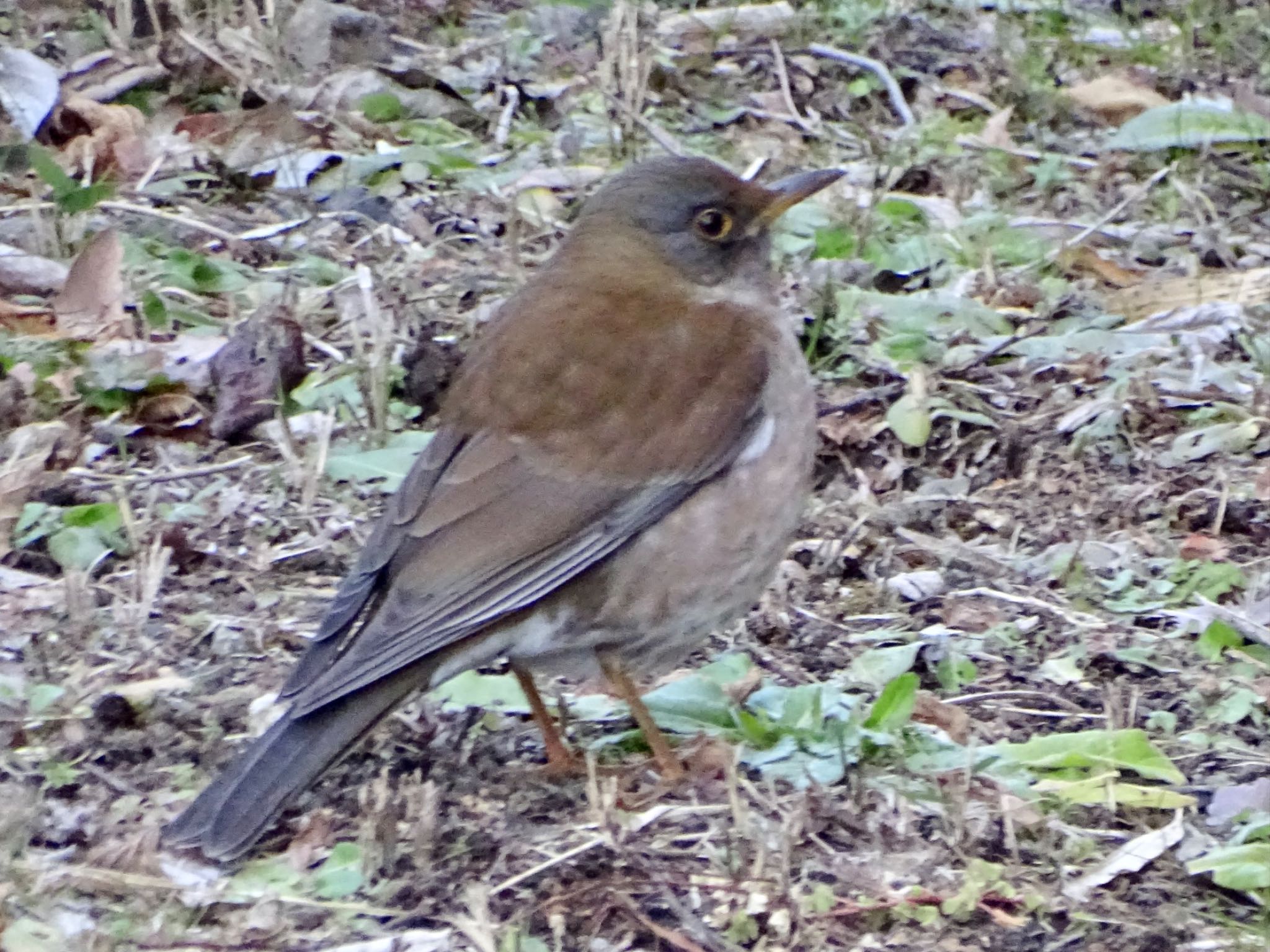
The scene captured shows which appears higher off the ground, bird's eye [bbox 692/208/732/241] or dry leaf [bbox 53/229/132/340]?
bird's eye [bbox 692/208/732/241]

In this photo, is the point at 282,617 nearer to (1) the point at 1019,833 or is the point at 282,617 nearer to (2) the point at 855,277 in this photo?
(1) the point at 1019,833

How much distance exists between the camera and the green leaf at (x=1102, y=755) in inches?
159

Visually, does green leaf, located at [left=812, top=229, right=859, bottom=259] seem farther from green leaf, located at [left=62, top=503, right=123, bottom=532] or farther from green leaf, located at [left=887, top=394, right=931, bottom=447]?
green leaf, located at [left=62, top=503, right=123, bottom=532]

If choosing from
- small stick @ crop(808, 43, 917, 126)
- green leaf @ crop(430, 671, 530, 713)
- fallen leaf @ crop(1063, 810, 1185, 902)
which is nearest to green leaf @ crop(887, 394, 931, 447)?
green leaf @ crop(430, 671, 530, 713)

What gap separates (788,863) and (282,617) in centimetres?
168

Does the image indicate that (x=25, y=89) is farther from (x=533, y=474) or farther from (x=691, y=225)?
(x=533, y=474)

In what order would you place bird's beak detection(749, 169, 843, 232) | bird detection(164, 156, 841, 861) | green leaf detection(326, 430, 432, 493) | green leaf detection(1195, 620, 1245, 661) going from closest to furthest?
bird detection(164, 156, 841, 861) → green leaf detection(1195, 620, 1245, 661) → bird's beak detection(749, 169, 843, 232) → green leaf detection(326, 430, 432, 493)

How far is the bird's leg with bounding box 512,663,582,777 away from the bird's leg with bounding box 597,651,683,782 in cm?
16

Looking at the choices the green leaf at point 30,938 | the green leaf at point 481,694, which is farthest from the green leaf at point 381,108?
the green leaf at point 30,938

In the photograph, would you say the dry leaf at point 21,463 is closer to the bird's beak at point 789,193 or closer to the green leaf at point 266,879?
the green leaf at point 266,879

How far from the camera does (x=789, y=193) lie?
16.5 ft

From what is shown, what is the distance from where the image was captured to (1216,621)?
4.72 meters

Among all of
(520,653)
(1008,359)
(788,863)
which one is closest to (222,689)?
(520,653)

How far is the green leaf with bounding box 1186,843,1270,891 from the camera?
361cm
